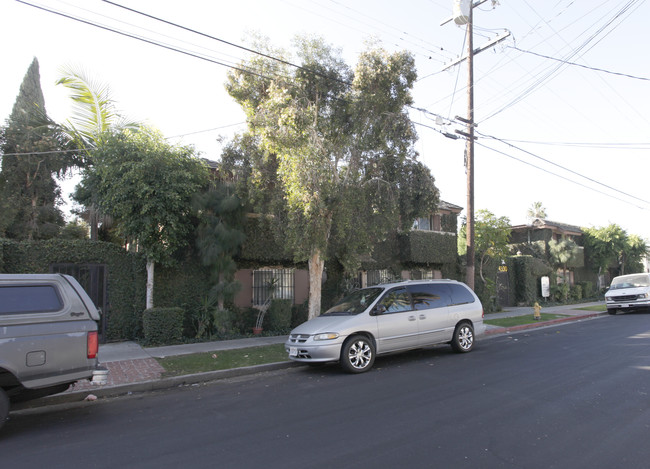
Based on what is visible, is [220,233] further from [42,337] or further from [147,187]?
[42,337]

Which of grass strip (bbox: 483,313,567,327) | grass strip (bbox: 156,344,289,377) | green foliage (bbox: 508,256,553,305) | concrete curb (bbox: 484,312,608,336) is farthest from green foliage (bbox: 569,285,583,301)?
grass strip (bbox: 156,344,289,377)

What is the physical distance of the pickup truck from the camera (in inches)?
193

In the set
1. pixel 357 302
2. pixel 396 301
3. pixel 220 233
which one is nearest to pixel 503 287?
pixel 396 301

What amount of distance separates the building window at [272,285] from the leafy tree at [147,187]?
353cm

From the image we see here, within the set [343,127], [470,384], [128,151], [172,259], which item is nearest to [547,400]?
[470,384]

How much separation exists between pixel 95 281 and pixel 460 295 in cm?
994

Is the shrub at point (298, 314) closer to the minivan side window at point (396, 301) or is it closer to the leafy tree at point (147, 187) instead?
the leafy tree at point (147, 187)

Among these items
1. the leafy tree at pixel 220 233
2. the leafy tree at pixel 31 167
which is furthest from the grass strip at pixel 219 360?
the leafy tree at pixel 31 167

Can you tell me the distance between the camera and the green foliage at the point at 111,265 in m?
11.1

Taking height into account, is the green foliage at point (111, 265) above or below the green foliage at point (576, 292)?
above

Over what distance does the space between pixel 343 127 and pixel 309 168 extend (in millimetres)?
2879

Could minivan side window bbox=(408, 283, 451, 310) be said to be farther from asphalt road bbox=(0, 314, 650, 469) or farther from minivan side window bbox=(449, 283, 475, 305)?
asphalt road bbox=(0, 314, 650, 469)

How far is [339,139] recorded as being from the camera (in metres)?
12.2

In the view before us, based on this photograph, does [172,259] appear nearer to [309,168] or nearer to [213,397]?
[309,168]
